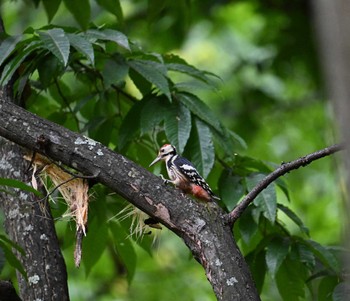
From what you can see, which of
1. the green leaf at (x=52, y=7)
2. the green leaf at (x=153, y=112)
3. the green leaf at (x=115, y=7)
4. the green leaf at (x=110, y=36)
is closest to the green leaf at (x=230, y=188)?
the green leaf at (x=153, y=112)

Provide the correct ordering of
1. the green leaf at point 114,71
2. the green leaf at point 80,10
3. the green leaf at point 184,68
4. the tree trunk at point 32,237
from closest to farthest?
the tree trunk at point 32,237 → the green leaf at point 114,71 → the green leaf at point 184,68 → the green leaf at point 80,10

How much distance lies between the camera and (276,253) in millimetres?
3656

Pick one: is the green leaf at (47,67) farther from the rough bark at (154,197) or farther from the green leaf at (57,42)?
the rough bark at (154,197)

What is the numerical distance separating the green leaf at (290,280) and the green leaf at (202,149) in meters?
0.62

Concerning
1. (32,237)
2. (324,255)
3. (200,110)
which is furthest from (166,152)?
(324,255)

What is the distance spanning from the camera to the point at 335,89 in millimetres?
1089

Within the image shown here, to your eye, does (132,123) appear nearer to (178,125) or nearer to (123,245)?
(178,125)

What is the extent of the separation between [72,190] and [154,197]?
525 millimetres

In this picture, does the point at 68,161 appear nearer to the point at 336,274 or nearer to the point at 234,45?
the point at 336,274

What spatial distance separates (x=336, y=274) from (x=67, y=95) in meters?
1.85

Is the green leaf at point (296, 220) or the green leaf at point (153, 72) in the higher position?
the green leaf at point (153, 72)

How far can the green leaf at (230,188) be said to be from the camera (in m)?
3.76

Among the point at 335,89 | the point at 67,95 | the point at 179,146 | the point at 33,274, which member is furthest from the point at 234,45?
the point at 335,89

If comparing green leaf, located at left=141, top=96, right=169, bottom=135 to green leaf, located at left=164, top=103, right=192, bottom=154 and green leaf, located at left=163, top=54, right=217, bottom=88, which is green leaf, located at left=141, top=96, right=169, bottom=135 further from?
green leaf, located at left=163, top=54, right=217, bottom=88
